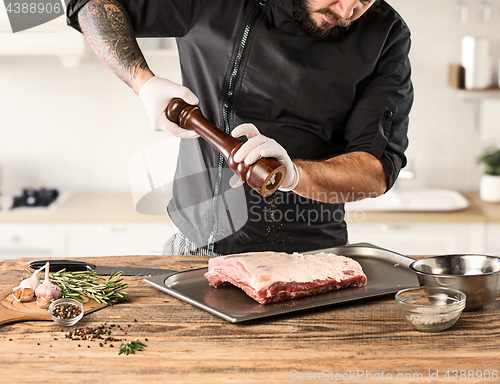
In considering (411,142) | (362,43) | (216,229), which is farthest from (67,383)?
(411,142)

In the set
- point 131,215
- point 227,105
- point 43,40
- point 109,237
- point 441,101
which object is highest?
point 43,40

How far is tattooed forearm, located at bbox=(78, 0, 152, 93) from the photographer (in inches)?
55.4

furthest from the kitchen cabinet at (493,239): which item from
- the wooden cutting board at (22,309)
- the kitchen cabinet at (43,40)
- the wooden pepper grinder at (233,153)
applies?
the kitchen cabinet at (43,40)

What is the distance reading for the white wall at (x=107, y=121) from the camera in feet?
10.7

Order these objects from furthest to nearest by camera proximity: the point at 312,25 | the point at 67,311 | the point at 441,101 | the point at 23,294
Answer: the point at 441,101, the point at 312,25, the point at 23,294, the point at 67,311

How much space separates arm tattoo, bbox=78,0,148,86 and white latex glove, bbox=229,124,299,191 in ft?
1.22

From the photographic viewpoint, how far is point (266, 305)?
3.73 feet

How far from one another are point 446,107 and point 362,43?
188cm

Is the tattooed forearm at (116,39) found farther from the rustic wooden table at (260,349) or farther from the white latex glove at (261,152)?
the rustic wooden table at (260,349)

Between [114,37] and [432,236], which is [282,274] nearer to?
[114,37]

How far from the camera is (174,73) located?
3.30 m

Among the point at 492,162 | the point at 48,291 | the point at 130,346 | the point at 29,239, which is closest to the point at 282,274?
the point at 130,346

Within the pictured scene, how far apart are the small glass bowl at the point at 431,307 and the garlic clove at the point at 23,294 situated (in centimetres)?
78

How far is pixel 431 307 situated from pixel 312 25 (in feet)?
2.92
